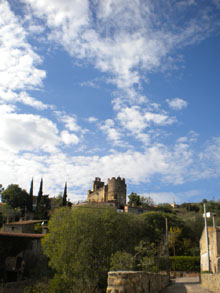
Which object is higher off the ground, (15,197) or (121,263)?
(15,197)

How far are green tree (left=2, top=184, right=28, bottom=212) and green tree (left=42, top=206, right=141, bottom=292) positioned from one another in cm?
4208

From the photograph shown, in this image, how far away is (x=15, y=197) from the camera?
71.4m

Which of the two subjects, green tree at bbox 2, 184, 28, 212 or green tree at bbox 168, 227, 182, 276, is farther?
green tree at bbox 2, 184, 28, 212

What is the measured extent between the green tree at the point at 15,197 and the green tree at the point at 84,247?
42.1 meters

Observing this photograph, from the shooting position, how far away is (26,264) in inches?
1356

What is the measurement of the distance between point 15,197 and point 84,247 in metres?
51.6

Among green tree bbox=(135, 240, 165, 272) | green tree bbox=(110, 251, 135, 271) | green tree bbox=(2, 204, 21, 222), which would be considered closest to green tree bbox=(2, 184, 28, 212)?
green tree bbox=(2, 204, 21, 222)

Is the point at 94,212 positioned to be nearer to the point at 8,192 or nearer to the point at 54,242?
the point at 54,242

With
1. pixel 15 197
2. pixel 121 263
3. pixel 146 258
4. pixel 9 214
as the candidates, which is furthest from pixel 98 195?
pixel 121 263

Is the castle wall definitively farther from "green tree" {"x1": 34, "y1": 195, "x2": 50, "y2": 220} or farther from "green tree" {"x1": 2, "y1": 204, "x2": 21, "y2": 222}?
"green tree" {"x1": 2, "y1": 204, "x2": 21, "y2": 222}

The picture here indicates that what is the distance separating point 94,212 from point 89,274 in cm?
875

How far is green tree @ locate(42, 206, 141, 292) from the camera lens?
23281 millimetres

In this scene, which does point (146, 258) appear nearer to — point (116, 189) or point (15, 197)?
point (15, 197)

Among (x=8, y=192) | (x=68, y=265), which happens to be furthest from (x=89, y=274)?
(x=8, y=192)
